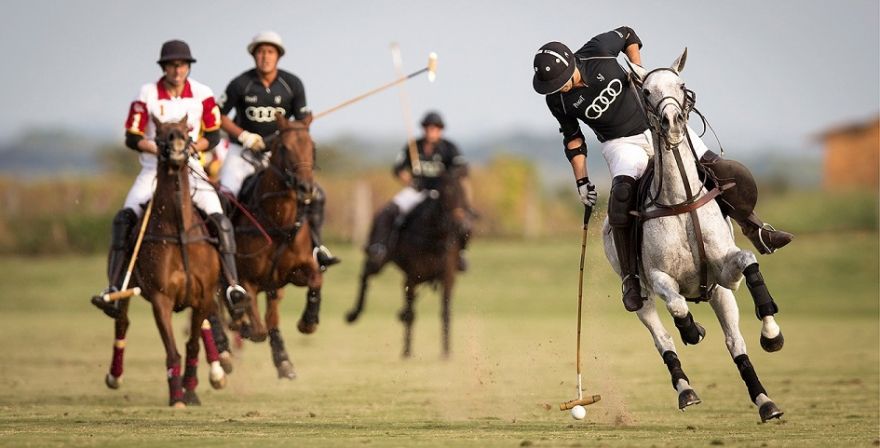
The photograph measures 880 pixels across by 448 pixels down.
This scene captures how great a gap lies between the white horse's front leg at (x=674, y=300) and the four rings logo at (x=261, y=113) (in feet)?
19.7

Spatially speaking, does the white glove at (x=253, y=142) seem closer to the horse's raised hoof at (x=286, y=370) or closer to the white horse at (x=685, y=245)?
the horse's raised hoof at (x=286, y=370)

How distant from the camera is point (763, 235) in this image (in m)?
11.3

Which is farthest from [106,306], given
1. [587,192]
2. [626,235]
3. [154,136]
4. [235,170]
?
[626,235]

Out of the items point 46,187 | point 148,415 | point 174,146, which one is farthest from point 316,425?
point 46,187

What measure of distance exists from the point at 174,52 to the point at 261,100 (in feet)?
7.21

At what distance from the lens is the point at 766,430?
36.6 feet

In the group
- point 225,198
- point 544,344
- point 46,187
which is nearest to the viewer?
point 225,198

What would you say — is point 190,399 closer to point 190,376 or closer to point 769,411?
point 190,376

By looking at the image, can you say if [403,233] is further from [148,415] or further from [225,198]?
[148,415]

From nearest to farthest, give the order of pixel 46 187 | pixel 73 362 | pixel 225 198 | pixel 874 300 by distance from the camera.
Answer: pixel 225 198, pixel 73 362, pixel 874 300, pixel 46 187

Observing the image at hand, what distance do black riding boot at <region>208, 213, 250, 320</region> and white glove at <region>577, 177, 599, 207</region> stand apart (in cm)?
360

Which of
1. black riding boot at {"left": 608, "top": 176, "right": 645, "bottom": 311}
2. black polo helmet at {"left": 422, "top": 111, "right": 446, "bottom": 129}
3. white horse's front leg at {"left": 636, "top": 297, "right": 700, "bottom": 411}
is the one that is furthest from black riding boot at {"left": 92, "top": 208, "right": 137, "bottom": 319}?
Result: black polo helmet at {"left": 422, "top": 111, "right": 446, "bottom": 129}

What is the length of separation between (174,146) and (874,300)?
24.5 metres

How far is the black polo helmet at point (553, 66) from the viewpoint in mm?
11539
